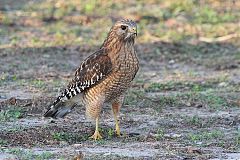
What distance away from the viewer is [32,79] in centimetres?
1434

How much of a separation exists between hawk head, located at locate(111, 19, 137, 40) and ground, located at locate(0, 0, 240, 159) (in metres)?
1.10

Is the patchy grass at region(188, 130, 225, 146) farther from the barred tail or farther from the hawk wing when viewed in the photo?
the barred tail

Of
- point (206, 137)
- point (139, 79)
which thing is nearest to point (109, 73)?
point (206, 137)

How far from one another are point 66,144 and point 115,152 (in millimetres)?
629

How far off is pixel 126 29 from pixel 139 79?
15.7ft

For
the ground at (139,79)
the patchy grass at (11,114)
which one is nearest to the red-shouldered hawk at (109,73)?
the ground at (139,79)

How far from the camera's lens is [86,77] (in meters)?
10.4

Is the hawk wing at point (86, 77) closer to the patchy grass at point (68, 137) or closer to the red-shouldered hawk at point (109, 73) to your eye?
the red-shouldered hawk at point (109, 73)

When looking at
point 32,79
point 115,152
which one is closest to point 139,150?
point 115,152

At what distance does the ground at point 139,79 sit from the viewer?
967cm

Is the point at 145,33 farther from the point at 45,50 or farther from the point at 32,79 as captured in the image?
the point at 32,79

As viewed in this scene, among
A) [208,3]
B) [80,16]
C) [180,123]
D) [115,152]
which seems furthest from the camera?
[208,3]

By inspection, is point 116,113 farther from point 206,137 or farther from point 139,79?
point 139,79

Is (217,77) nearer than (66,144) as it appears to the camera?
No
